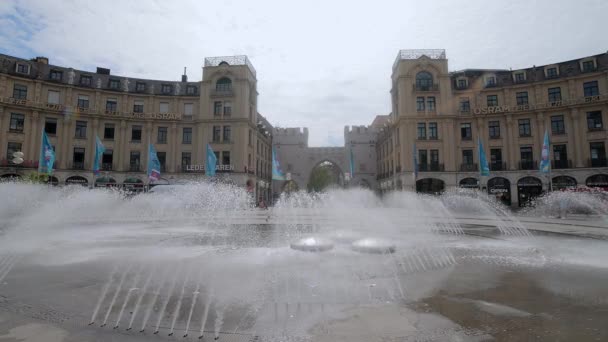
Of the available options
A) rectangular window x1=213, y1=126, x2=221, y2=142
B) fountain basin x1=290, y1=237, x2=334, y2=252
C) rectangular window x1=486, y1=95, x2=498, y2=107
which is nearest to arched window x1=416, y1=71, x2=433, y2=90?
rectangular window x1=486, y1=95, x2=498, y2=107

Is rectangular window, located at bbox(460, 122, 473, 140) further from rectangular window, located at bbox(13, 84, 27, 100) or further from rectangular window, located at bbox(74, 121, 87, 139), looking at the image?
rectangular window, located at bbox(13, 84, 27, 100)

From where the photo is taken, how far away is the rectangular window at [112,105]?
146ft

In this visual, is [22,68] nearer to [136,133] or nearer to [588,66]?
[136,133]

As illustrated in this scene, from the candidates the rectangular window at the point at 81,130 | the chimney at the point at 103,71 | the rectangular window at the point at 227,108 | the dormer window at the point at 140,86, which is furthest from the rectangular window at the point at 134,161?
the chimney at the point at 103,71

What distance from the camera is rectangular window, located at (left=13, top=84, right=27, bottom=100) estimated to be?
130 feet

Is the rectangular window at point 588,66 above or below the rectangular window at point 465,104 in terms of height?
above

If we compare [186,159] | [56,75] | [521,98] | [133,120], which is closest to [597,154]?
[521,98]

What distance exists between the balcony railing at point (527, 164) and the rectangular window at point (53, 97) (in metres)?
60.0

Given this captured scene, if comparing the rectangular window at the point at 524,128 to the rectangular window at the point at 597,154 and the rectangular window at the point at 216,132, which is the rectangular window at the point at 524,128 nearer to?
the rectangular window at the point at 597,154

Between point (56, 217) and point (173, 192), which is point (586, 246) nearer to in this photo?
point (56, 217)

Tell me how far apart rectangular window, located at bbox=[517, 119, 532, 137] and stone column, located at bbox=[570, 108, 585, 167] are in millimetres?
4387

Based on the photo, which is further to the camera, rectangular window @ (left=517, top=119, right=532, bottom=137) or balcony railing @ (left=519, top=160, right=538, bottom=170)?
rectangular window @ (left=517, top=119, right=532, bottom=137)

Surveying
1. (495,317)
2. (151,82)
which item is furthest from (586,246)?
(151,82)

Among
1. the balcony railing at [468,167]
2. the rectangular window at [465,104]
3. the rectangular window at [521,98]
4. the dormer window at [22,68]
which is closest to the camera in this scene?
the dormer window at [22,68]
